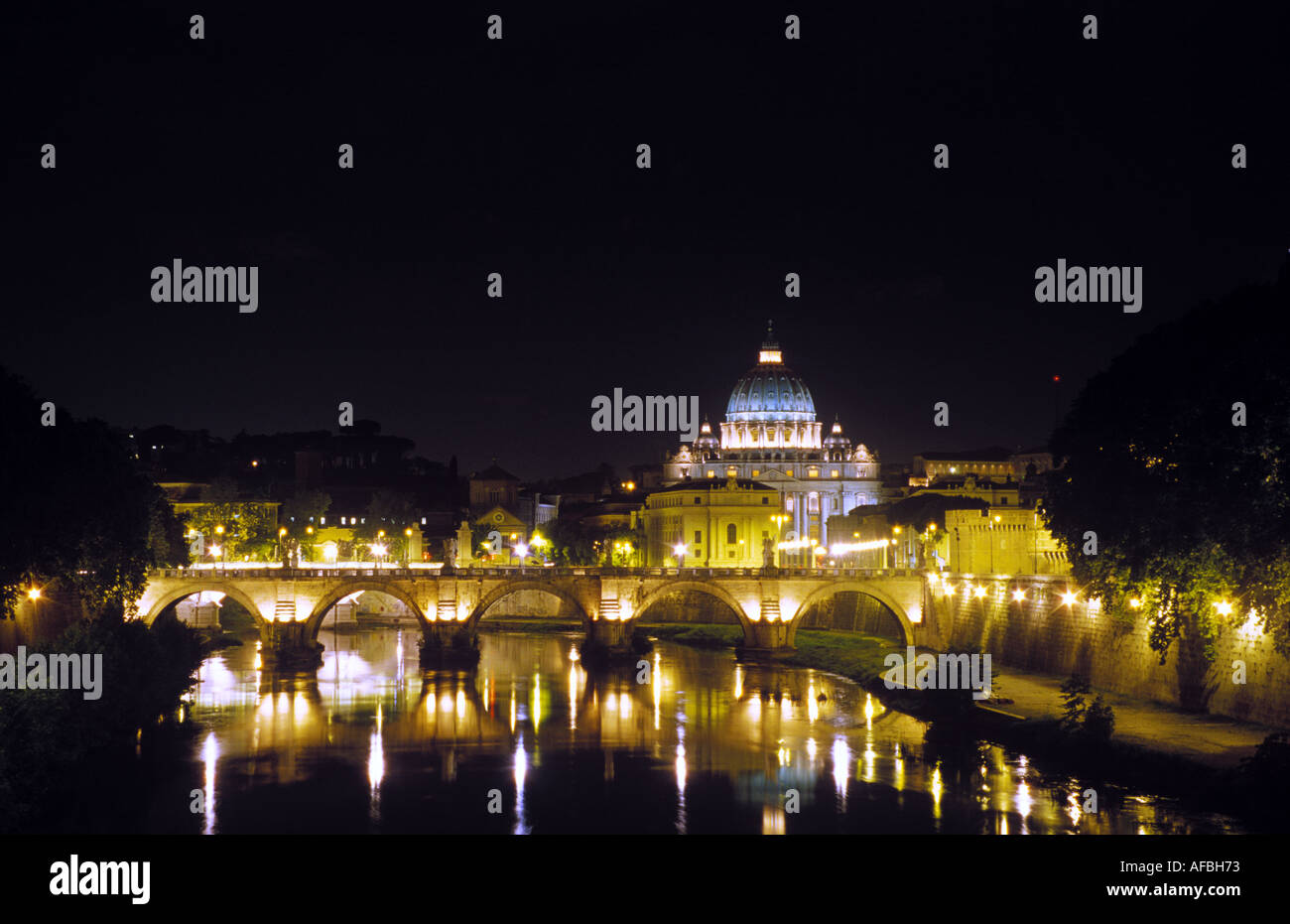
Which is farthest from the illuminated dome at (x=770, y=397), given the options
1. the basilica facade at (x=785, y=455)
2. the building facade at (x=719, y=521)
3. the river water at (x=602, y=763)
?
the river water at (x=602, y=763)

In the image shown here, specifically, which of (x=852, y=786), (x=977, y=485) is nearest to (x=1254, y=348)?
(x=852, y=786)

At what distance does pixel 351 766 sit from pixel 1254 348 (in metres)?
23.9

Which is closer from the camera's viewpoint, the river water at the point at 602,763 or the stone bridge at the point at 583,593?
the river water at the point at 602,763

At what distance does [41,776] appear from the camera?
29.1 m

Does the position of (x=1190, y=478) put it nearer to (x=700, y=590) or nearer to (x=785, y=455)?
(x=700, y=590)

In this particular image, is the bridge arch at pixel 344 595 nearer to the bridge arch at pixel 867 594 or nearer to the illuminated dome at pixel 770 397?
the bridge arch at pixel 867 594

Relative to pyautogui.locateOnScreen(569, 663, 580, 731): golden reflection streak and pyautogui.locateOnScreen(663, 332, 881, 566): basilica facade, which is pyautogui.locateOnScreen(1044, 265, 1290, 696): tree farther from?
pyautogui.locateOnScreen(663, 332, 881, 566): basilica facade

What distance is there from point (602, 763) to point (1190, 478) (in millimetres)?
16602

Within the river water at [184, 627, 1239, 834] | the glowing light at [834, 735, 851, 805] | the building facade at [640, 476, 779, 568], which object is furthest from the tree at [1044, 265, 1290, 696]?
the building facade at [640, 476, 779, 568]

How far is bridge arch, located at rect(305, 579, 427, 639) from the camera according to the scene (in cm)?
5950

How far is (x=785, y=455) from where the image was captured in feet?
512

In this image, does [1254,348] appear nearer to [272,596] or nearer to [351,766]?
[351,766]

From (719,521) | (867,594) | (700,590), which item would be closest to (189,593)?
(700,590)

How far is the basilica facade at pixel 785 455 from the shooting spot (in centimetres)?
14875
